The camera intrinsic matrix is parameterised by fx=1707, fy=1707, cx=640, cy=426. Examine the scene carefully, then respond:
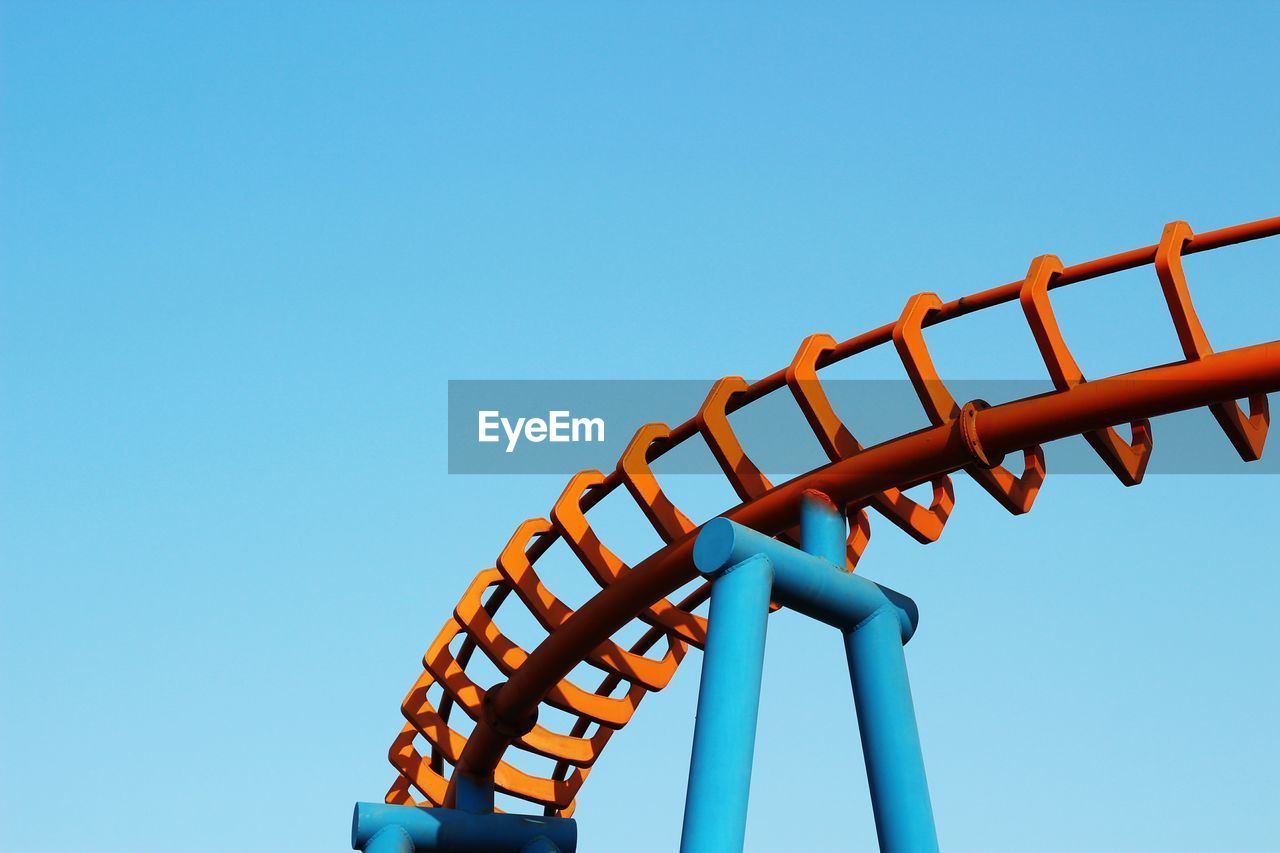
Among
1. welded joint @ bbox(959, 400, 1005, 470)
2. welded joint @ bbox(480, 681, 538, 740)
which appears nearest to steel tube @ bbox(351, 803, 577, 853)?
welded joint @ bbox(480, 681, 538, 740)

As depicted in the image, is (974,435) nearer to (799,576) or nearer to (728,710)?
(799,576)

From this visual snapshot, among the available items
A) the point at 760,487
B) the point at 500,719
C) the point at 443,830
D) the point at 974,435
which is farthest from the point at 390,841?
the point at 974,435

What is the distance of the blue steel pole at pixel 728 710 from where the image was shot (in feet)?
22.8

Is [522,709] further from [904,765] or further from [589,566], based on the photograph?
[904,765]

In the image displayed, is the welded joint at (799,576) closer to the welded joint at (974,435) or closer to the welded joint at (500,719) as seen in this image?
the welded joint at (974,435)

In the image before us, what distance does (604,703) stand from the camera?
10016 mm

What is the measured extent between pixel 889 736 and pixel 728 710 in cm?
84

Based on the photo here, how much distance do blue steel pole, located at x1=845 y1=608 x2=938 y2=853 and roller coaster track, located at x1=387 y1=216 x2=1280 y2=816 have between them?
2.33 ft

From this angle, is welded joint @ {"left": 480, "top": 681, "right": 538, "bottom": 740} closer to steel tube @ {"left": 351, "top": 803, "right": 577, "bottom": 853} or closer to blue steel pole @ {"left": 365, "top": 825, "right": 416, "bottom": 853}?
steel tube @ {"left": 351, "top": 803, "right": 577, "bottom": 853}

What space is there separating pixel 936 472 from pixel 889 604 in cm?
66

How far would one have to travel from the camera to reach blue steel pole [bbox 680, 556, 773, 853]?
22.8ft

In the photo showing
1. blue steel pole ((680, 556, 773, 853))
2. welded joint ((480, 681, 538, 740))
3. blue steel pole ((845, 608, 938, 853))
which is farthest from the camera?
welded joint ((480, 681, 538, 740))

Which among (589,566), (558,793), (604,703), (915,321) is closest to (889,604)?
(915,321)

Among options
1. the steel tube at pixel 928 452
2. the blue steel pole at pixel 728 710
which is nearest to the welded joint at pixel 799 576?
the blue steel pole at pixel 728 710
